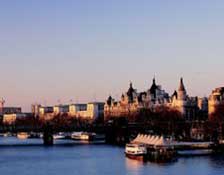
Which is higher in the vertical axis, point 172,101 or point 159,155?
point 172,101

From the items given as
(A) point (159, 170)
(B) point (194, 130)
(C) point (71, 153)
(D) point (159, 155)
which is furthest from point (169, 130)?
(A) point (159, 170)

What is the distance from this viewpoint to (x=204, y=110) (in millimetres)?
115812

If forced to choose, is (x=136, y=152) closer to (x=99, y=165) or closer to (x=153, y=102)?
(x=99, y=165)

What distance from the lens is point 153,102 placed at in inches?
4835

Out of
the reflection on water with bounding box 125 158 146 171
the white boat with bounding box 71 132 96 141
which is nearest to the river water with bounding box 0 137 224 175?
the reflection on water with bounding box 125 158 146 171

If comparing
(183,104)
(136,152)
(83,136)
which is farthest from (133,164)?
(83,136)

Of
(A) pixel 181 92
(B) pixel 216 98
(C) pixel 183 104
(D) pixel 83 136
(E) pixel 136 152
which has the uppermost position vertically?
(A) pixel 181 92

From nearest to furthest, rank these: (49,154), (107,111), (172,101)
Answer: (49,154) → (172,101) → (107,111)

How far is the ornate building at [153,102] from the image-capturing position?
111 metres

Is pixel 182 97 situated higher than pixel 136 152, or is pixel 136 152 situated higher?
pixel 182 97

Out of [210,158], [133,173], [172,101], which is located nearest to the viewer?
[133,173]

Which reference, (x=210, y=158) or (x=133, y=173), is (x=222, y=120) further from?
(x=133, y=173)

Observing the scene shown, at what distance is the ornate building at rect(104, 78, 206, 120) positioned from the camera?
4382 inches

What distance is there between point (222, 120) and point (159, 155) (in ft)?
83.2
